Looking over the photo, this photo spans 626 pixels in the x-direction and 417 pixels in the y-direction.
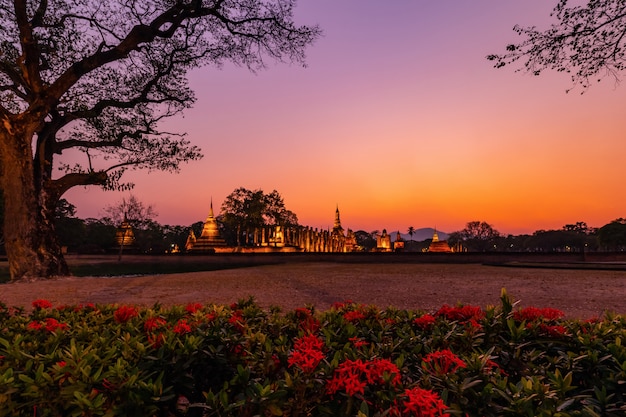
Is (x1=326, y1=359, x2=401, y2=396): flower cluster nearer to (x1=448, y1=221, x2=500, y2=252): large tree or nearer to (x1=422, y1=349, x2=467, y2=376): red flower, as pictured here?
(x1=422, y1=349, x2=467, y2=376): red flower

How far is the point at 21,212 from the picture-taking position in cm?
1498

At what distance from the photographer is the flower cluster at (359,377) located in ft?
5.02

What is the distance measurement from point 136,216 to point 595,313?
56.7 m

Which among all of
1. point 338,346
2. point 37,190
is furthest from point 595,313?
point 37,190

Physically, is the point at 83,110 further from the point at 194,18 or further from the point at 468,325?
the point at 468,325

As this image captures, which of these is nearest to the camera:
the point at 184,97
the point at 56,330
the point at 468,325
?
the point at 56,330

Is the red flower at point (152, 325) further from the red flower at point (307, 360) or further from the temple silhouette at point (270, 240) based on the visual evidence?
the temple silhouette at point (270, 240)

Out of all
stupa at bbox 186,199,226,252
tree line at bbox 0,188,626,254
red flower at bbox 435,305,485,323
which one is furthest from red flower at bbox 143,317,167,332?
stupa at bbox 186,199,226,252

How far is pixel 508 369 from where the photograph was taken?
7.05 ft

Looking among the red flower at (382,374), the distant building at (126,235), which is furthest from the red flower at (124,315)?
the distant building at (126,235)

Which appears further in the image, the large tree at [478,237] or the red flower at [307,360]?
the large tree at [478,237]

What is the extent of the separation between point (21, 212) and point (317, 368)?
57.4 feet

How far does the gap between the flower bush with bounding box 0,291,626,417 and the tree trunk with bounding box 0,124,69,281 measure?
47.9 ft

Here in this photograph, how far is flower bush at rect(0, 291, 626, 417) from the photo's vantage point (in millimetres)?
1488
